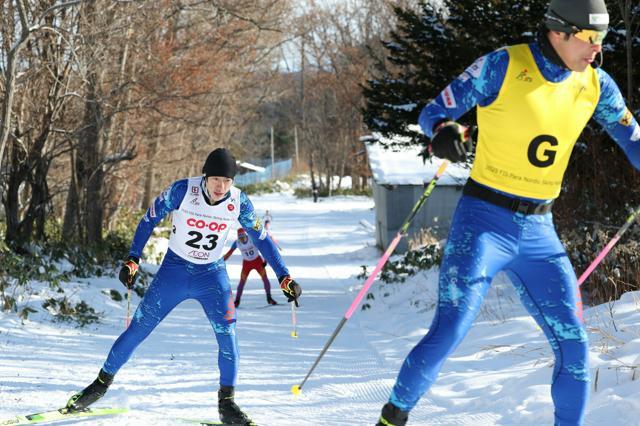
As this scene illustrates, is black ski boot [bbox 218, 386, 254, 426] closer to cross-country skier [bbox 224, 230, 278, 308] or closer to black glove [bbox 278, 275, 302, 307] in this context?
black glove [bbox 278, 275, 302, 307]

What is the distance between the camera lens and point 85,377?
21.6ft

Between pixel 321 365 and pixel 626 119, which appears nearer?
pixel 626 119

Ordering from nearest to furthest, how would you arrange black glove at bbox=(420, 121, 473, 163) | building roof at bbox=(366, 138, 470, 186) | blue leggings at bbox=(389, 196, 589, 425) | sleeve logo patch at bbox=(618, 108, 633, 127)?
1. black glove at bbox=(420, 121, 473, 163)
2. blue leggings at bbox=(389, 196, 589, 425)
3. sleeve logo patch at bbox=(618, 108, 633, 127)
4. building roof at bbox=(366, 138, 470, 186)

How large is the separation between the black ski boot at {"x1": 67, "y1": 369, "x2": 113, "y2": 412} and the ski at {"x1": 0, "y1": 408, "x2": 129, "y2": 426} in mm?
40

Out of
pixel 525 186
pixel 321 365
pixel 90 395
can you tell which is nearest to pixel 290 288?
pixel 90 395

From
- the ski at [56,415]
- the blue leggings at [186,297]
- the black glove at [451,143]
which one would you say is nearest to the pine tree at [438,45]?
the blue leggings at [186,297]

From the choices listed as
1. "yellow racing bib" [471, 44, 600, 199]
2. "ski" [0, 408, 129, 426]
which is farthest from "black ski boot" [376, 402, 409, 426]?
"ski" [0, 408, 129, 426]

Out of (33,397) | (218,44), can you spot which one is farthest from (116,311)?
(218,44)

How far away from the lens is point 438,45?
1205cm

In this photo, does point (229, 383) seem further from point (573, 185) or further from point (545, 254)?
point (573, 185)

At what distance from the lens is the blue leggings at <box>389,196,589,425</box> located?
3.38 meters

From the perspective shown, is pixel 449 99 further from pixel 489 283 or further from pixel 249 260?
pixel 249 260

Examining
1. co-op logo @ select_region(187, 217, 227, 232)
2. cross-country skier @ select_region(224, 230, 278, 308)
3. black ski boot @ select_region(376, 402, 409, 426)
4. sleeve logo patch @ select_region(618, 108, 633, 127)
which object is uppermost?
sleeve logo patch @ select_region(618, 108, 633, 127)

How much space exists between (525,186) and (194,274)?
2.60 metres
